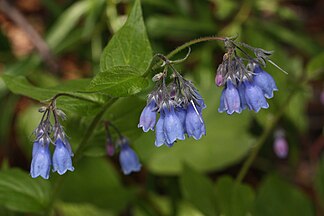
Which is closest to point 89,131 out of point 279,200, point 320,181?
point 279,200

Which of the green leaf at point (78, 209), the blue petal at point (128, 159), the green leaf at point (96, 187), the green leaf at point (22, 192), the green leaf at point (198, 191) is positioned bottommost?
the green leaf at point (78, 209)

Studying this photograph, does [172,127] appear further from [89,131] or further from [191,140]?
[191,140]

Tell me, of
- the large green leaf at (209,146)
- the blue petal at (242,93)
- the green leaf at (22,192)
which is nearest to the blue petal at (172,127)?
the blue petal at (242,93)

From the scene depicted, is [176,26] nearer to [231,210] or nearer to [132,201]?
[132,201]

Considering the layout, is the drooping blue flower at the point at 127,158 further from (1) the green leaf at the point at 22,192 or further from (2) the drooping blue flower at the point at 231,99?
(2) the drooping blue flower at the point at 231,99

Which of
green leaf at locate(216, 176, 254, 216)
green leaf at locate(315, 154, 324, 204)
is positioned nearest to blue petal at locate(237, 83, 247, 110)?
green leaf at locate(216, 176, 254, 216)
